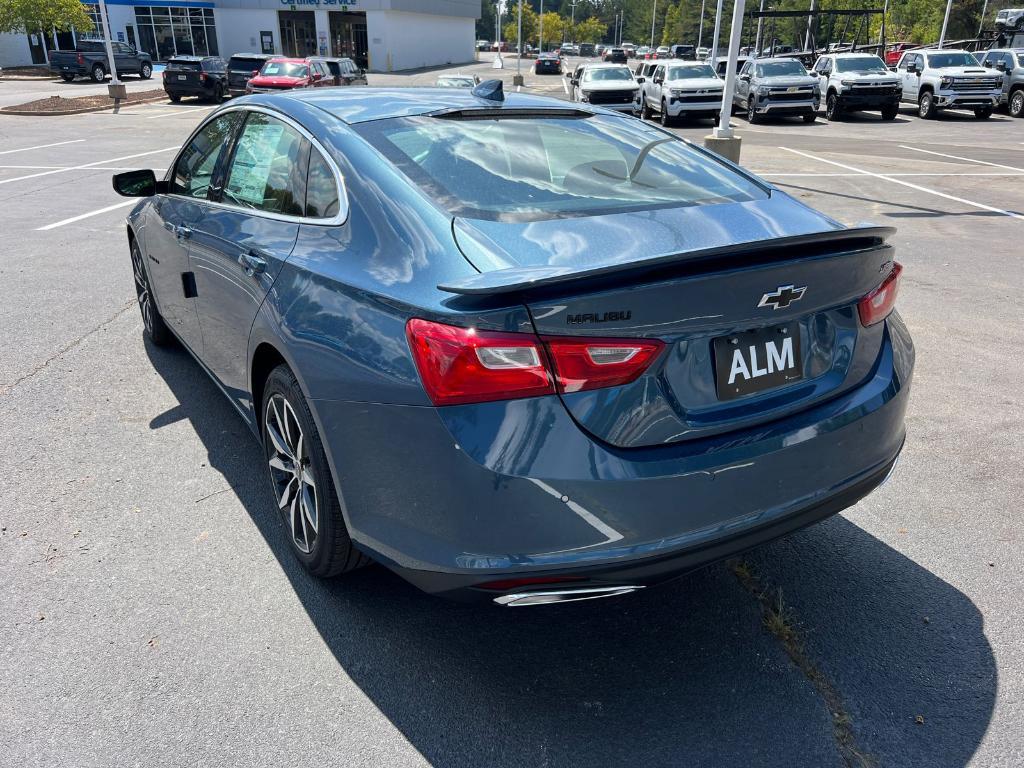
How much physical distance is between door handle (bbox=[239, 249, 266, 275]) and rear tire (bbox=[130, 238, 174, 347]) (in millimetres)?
2177

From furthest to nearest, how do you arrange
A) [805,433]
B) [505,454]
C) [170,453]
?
[170,453], [805,433], [505,454]

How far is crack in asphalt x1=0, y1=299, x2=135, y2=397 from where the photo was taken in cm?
486

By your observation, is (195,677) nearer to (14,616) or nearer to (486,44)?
(14,616)

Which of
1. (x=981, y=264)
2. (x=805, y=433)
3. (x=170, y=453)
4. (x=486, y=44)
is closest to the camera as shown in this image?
(x=805, y=433)

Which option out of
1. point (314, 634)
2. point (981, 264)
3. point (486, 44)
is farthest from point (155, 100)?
point (486, 44)

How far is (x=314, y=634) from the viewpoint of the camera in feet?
9.12

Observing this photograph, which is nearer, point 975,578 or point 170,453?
point 975,578

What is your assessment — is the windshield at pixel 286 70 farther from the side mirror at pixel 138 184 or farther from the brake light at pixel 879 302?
the brake light at pixel 879 302

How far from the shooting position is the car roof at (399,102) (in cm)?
320

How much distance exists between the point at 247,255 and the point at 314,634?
1.43 metres

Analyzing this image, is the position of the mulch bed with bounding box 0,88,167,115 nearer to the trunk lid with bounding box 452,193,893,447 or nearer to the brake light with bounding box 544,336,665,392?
the trunk lid with bounding box 452,193,893,447

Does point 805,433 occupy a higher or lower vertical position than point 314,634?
higher

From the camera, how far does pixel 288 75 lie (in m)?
25.5

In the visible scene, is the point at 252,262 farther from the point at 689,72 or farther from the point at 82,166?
the point at 689,72
